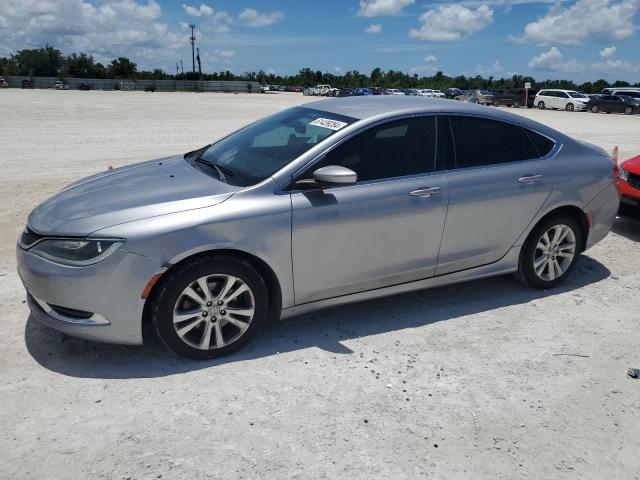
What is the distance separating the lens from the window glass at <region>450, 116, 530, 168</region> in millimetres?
4438

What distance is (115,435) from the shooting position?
295 centimetres

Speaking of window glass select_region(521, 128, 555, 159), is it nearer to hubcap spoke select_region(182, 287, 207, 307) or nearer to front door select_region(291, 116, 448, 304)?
front door select_region(291, 116, 448, 304)

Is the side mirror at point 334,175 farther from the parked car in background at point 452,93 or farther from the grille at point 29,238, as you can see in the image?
the parked car in background at point 452,93

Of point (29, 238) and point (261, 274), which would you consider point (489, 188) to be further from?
point (29, 238)

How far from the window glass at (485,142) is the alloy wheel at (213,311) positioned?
200 centimetres

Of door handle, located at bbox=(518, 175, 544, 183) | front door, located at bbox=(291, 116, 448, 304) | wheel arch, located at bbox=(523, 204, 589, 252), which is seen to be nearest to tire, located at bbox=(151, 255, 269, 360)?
front door, located at bbox=(291, 116, 448, 304)

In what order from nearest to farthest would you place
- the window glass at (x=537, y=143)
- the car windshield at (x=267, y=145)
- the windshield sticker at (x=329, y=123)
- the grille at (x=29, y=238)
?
the grille at (x=29, y=238) → the car windshield at (x=267, y=145) → the windshield sticker at (x=329, y=123) → the window glass at (x=537, y=143)

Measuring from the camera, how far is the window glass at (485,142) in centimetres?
444

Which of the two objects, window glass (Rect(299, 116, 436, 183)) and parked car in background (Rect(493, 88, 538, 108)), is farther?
parked car in background (Rect(493, 88, 538, 108))

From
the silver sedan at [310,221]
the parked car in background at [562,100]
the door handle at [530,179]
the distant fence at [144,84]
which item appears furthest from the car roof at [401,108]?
the distant fence at [144,84]

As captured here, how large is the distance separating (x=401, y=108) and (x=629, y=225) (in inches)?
185

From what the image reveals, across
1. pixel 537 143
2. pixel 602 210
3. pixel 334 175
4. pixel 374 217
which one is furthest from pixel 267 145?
pixel 602 210

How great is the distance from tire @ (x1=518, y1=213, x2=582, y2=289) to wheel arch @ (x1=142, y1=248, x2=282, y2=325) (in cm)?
227

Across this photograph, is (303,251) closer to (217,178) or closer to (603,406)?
(217,178)
